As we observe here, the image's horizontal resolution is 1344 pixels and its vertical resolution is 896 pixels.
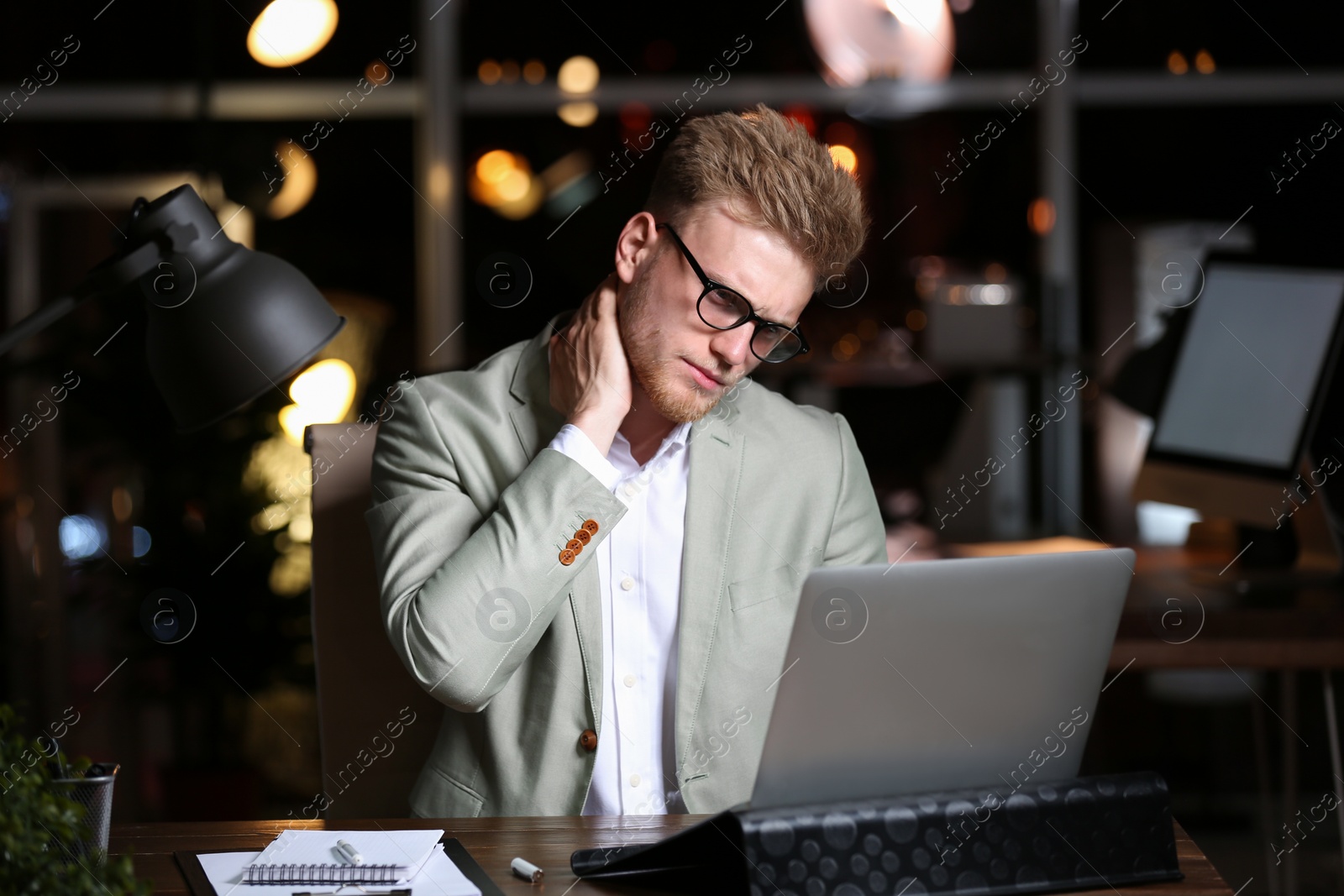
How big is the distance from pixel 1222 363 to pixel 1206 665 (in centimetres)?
70

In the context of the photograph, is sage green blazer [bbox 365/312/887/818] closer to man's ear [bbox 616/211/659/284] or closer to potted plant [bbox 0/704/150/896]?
man's ear [bbox 616/211/659/284]

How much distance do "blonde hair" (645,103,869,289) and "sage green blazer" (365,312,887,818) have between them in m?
0.25

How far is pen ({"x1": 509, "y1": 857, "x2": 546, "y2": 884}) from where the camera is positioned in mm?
1034

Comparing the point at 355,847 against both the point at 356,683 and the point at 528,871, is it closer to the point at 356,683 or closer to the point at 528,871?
the point at 528,871

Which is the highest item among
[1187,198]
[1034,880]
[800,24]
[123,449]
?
[800,24]

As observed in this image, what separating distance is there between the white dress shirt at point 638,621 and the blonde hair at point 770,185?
288mm

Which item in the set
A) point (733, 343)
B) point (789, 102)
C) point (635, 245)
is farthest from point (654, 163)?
point (733, 343)

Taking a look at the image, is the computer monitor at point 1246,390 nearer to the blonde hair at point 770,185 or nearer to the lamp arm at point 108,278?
the blonde hair at point 770,185

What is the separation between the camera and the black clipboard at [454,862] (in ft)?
3.28

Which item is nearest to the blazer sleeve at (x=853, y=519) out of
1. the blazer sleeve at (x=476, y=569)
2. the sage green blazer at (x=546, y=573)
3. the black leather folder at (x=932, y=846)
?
the sage green blazer at (x=546, y=573)

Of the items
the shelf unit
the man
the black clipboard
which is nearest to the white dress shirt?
the man

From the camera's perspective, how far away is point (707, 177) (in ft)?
5.08

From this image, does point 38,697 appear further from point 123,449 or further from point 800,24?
point 800,24

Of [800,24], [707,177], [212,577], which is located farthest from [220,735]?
[800,24]
